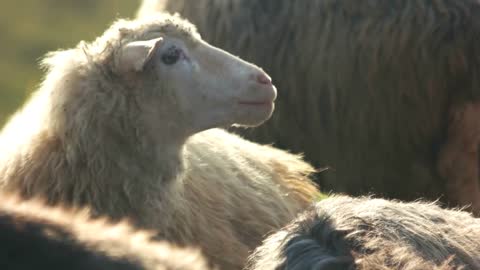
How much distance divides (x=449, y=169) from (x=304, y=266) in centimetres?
338

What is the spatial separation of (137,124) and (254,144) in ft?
4.24

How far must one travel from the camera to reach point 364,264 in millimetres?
3076

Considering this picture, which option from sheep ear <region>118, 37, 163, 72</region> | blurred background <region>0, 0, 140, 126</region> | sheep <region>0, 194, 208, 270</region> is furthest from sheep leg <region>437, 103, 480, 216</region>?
blurred background <region>0, 0, 140, 126</region>

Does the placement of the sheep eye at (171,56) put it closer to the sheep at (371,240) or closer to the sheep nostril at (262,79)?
the sheep nostril at (262,79)

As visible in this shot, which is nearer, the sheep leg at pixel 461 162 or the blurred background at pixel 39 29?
the sheep leg at pixel 461 162

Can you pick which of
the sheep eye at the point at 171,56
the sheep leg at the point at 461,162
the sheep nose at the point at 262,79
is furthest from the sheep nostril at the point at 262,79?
the sheep leg at the point at 461,162

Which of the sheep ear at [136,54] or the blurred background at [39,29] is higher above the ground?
the blurred background at [39,29]

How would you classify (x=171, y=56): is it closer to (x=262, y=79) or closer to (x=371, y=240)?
(x=262, y=79)

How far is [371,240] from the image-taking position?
10.7 ft

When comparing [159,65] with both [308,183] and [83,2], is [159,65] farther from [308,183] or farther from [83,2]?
[83,2]

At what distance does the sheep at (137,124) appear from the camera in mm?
4617

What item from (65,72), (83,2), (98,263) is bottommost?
(98,263)

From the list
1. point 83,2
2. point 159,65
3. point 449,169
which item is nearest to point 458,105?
point 449,169

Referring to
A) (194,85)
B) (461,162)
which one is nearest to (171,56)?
(194,85)
